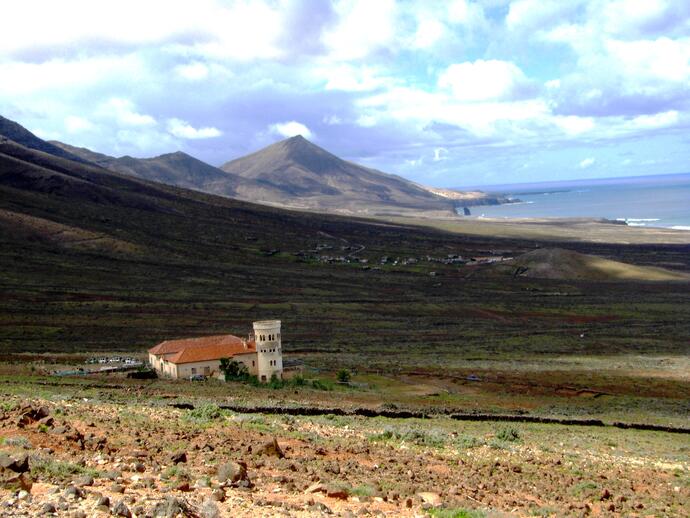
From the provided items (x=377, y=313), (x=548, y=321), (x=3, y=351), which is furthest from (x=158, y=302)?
(x=548, y=321)

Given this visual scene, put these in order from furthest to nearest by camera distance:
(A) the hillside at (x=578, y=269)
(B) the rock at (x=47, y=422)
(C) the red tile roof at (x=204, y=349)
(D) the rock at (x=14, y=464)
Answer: (A) the hillside at (x=578, y=269), (C) the red tile roof at (x=204, y=349), (B) the rock at (x=47, y=422), (D) the rock at (x=14, y=464)

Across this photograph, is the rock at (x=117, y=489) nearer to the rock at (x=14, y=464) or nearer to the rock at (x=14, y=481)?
the rock at (x=14, y=481)

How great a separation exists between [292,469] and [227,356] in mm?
35265

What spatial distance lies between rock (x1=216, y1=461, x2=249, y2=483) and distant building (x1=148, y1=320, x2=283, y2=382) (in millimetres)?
35619

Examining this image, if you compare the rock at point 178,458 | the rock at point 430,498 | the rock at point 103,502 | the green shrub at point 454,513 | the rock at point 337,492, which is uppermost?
the rock at point 103,502

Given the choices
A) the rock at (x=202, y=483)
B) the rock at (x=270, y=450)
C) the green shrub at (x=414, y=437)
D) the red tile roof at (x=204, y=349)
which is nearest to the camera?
the rock at (x=202, y=483)

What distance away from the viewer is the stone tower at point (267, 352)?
166 feet

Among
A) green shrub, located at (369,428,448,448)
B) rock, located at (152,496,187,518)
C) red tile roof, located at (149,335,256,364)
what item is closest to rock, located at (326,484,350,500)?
rock, located at (152,496,187,518)

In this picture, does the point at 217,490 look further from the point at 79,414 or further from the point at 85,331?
the point at 85,331

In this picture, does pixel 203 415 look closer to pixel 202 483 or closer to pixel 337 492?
pixel 202 483

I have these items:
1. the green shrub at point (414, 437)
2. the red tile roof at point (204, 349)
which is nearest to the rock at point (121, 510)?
the green shrub at point (414, 437)

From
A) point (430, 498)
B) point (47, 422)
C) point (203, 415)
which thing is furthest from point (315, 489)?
point (203, 415)

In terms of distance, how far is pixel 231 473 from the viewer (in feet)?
48.4

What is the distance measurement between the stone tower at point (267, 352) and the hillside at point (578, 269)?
9019 cm
